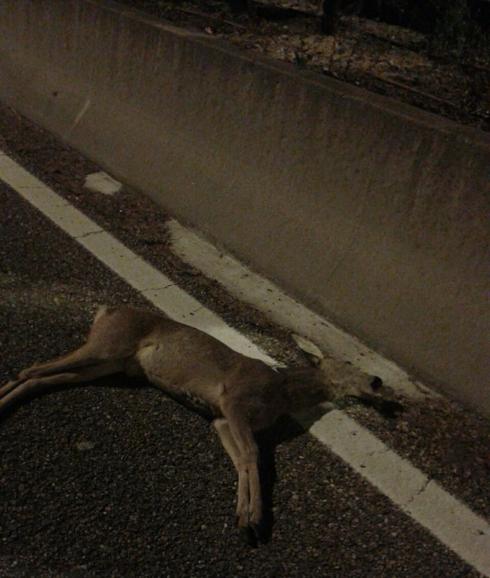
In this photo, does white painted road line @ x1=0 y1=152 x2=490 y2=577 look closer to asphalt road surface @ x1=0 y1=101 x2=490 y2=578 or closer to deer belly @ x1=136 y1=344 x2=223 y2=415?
asphalt road surface @ x1=0 y1=101 x2=490 y2=578

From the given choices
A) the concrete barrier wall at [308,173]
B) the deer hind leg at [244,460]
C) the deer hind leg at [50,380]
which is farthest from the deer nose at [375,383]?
the deer hind leg at [50,380]

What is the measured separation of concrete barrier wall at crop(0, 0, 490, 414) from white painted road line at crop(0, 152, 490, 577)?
0.60 metres

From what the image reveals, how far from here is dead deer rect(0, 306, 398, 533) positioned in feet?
12.5

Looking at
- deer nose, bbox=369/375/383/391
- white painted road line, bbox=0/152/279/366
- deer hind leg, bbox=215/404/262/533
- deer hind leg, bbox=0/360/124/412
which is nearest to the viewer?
deer hind leg, bbox=215/404/262/533

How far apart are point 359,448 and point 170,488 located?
0.89 metres

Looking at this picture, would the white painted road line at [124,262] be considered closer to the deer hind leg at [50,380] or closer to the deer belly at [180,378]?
the deer belly at [180,378]

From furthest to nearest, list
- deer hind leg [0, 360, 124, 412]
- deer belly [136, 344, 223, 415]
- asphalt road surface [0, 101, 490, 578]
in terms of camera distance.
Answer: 1. deer belly [136, 344, 223, 415]
2. deer hind leg [0, 360, 124, 412]
3. asphalt road surface [0, 101, 490, 578]

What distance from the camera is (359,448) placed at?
3768 millimetres

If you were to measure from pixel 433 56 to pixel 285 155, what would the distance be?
253 cm

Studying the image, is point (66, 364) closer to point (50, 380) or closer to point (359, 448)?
point (50, 380)

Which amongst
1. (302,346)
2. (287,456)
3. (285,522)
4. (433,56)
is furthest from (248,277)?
(433,56)

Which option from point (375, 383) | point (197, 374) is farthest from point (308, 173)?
point (197, 374)

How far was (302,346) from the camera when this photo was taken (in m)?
4.31

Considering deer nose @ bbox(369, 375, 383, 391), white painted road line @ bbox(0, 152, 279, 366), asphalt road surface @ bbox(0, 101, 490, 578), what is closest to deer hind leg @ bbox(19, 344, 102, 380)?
asphalt road surface @ bbox(0, 101, 490, 578)
